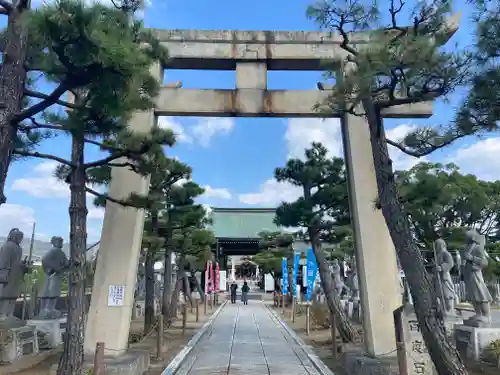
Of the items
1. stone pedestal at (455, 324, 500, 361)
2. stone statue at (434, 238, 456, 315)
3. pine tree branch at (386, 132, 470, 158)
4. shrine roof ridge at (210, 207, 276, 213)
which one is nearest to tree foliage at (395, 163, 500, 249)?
stone statue at (434, 238, 456, 315)

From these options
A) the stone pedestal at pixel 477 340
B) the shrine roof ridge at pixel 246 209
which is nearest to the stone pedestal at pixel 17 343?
the stone pedestal at pixel 477 340

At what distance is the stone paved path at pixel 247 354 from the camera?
8867 mm

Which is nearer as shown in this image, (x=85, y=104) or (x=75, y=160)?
(x=85, y=104)

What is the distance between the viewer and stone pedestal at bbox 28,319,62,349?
10.4 meters

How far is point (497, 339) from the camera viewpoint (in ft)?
28.9

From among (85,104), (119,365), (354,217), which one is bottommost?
(119,365)

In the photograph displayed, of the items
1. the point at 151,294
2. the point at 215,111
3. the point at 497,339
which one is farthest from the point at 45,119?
the point at 497,339

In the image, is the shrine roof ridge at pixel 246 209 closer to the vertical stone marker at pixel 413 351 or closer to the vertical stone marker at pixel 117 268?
the vertical stone marker at pixel 117 268

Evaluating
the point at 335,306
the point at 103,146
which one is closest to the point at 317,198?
the point at 335,306

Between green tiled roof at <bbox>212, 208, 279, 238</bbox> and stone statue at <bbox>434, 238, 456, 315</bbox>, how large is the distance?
24.0 m

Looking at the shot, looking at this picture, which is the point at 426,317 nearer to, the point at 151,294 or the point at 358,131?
the point at 358,131

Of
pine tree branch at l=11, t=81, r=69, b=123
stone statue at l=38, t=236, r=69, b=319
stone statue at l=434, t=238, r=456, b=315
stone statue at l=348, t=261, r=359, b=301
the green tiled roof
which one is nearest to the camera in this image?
pine tree branch at l=11, t=81, r=69, b=123

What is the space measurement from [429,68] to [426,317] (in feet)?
9.78

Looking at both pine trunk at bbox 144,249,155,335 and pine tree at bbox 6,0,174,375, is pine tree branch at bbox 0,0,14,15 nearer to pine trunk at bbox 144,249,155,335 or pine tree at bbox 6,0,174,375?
pine tree at bbox 6,0,174,375
